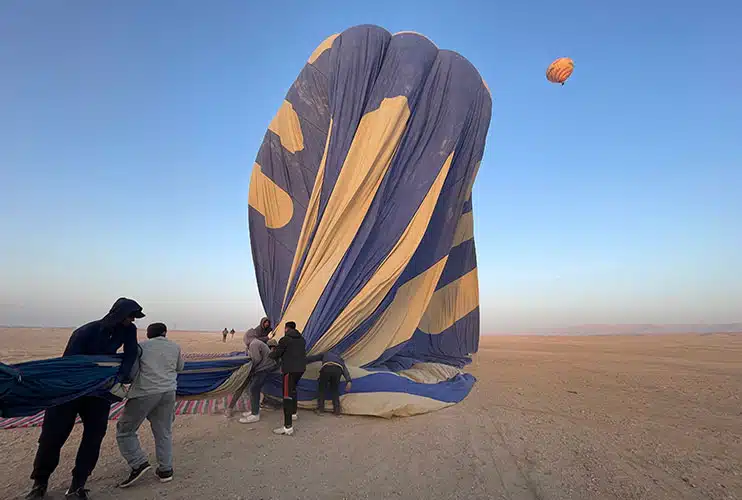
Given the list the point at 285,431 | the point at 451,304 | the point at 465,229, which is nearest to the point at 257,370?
the point at 285,431

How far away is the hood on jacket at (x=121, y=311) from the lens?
3.63m

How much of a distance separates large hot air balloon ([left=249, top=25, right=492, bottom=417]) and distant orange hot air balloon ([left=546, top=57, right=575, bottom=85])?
323cm

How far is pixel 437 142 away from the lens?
357 inches

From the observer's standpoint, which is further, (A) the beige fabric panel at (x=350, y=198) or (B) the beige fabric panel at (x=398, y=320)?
(B) the beige fabric panel at (x=398, y=320)

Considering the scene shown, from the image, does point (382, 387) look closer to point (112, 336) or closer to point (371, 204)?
point (371, 204)

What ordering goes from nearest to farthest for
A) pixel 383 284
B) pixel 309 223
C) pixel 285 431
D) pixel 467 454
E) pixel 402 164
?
pixel 467 454
pixel 285 431
pixel 383 284
pixel 309 223
pixel 402 164

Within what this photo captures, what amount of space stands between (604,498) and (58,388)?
4387 mm

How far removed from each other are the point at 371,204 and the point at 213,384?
4.11 m

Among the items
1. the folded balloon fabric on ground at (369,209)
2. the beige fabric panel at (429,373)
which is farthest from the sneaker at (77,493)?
the beige fabric panel at (429,373)

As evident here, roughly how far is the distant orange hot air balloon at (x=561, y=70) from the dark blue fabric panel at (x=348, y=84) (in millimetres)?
5322

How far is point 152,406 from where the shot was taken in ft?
12.6

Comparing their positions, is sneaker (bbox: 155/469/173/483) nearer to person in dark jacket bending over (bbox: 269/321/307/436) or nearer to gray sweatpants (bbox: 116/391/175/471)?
gray sweatpants (bbox: 116/391/175/471)

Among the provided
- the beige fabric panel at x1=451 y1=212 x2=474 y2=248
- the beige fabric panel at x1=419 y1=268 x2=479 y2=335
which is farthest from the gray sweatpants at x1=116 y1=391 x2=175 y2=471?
the beige fabric panel at x1=451 y1=212 x2=474 y2=248

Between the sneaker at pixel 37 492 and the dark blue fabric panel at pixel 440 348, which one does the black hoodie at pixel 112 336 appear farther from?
the dark blue fabric panel at pixel 440 348
